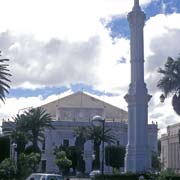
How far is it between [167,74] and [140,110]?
8448 millimetres

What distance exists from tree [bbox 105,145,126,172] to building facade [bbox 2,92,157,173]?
9345 mm

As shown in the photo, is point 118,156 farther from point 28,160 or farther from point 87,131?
point 28,160

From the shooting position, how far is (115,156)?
97.4 metres

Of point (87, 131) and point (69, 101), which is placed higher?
point (69, 101)

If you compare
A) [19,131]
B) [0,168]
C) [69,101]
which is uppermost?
[69,101]

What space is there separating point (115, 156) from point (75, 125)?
1836 centimetres

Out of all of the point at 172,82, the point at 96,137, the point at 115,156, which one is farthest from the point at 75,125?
the point at 172,82

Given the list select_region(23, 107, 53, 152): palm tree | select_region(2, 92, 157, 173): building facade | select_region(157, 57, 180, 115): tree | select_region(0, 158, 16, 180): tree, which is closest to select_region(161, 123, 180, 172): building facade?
select_region(2, 92, 157, 173): building facade

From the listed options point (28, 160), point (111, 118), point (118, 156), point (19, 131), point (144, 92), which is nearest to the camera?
point (144, 92)

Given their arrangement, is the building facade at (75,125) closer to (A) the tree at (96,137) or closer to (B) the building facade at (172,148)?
(B) the building facade at (172,148)

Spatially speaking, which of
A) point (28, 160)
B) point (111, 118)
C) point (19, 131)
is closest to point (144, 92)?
point (28, 160)

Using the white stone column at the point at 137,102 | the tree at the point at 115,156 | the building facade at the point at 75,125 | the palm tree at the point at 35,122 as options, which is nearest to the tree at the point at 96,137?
the tree at the point at 115,156

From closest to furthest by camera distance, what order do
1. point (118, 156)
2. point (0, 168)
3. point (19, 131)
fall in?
1. point (0, 168)
2. point (19, 131)
3. point (118, 156)

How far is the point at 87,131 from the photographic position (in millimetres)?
100812
